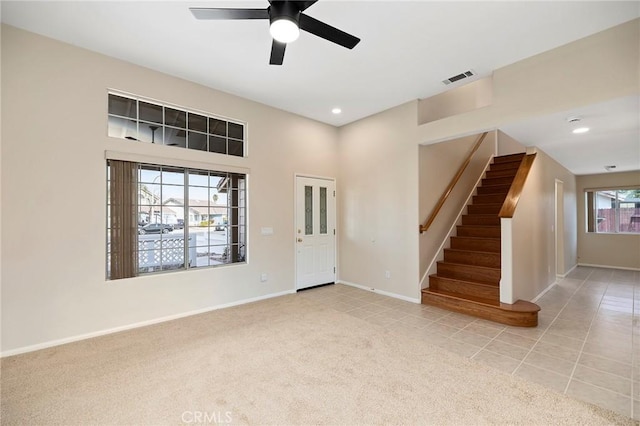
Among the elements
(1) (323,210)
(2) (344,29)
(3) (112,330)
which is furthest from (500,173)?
(3) (112,330)

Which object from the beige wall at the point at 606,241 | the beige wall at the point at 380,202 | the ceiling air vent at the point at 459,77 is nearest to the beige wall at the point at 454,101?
the beige wall at the point at 380,202

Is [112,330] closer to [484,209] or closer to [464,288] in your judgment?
[464,288]

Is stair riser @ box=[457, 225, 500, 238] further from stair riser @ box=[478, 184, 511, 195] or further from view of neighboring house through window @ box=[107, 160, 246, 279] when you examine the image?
view of neighboring house through window @ box=[107, 160, 246, 279]

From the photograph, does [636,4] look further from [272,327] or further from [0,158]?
[0,158]

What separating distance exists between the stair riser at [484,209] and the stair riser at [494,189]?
19.8 inches

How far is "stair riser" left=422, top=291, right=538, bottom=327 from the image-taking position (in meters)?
3.43

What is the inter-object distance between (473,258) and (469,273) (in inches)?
12.8

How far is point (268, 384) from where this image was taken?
7.50ft

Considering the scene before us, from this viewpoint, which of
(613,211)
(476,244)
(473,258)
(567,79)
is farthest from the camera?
(613,211)

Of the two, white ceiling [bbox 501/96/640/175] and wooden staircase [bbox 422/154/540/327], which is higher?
white ceiling [bbox 501/96/640/175]

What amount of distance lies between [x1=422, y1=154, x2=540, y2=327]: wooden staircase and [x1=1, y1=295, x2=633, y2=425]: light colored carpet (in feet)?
4.34

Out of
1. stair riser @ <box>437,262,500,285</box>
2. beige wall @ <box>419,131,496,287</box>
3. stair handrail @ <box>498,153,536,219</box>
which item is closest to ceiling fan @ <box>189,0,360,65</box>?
beige wall @ <box>419,131,496,287</box>

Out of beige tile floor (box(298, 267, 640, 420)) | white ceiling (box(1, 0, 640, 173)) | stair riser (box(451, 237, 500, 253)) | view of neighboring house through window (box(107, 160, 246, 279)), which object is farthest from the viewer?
stair riser (box(451, 237, 500, 253))

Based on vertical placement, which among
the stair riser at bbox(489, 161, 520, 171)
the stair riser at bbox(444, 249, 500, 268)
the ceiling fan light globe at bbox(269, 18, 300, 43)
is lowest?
the stair riser at bbox(444, 249, 500, 268)
